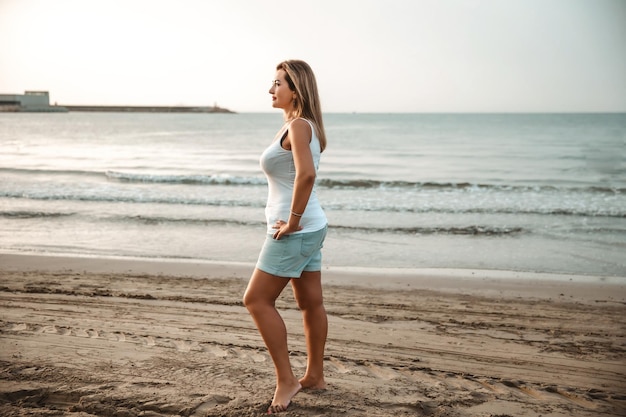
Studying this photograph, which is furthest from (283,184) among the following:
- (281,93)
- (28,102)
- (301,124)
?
(28,102)

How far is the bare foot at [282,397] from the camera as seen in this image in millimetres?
3289

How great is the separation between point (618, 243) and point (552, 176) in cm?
1397

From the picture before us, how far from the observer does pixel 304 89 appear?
10.1 ft

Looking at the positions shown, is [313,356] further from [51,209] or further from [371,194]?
[371,194]

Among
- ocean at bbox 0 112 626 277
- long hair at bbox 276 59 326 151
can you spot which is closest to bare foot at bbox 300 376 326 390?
long hair at bbox 276 59 326 151

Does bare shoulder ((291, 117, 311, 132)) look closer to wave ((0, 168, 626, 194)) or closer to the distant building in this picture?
wave ((0, 168, 626, 194))

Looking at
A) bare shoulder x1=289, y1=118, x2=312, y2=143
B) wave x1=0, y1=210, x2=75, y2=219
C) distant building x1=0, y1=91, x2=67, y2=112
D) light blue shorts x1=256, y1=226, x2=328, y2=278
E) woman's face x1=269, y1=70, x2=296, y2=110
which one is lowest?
wave x1=0, y1=210, x2=75, y2=219

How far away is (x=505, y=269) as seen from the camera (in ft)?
28.0

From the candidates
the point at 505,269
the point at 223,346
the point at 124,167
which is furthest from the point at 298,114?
the point at 124,167

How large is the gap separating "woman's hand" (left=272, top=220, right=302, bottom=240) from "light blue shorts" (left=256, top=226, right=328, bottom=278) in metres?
0.03

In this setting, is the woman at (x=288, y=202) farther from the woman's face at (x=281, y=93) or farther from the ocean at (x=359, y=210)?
the ocean at (x=359, y=210)

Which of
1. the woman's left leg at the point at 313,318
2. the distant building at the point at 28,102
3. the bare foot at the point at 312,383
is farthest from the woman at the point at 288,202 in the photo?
the distant building at the point at 28,102

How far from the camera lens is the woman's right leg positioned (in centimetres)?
319

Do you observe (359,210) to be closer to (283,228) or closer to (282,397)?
(282,397)
